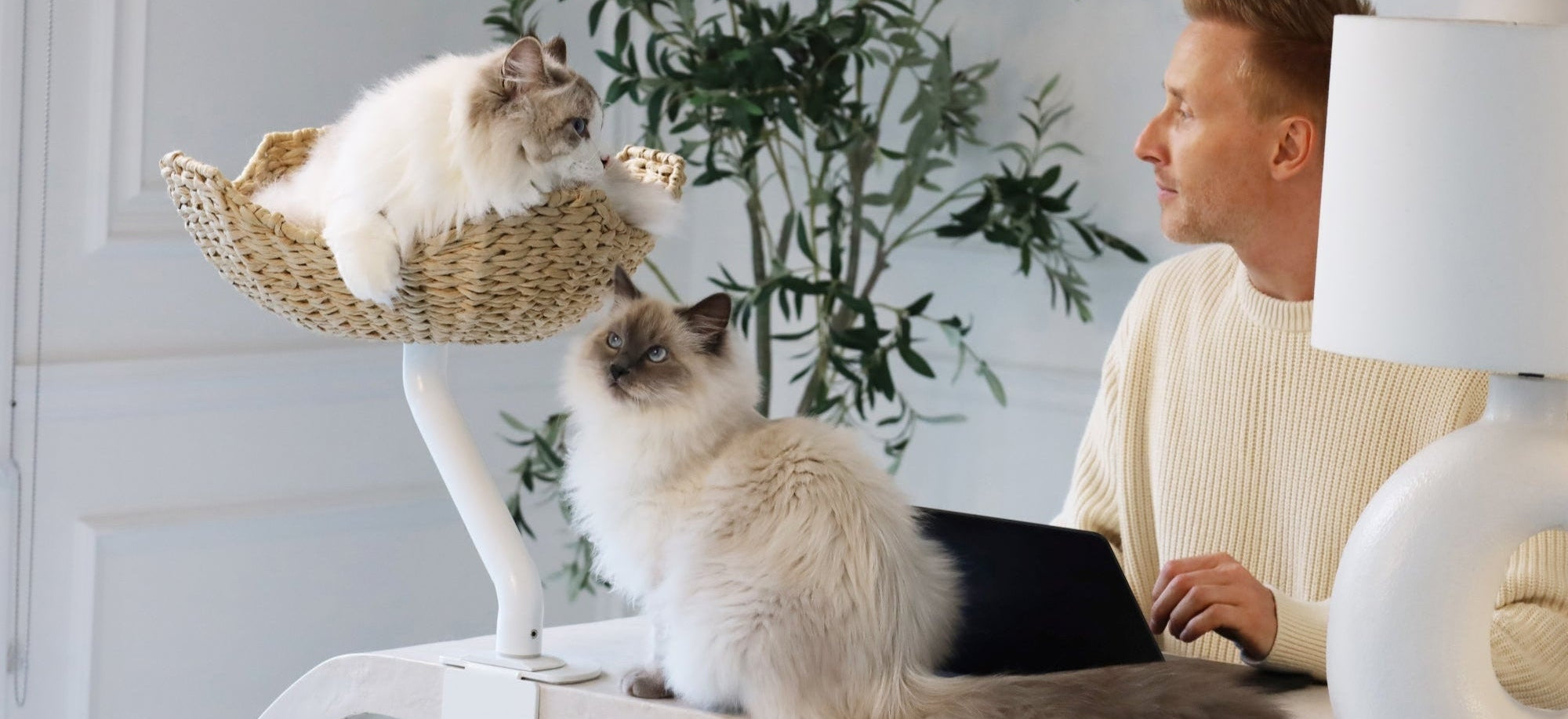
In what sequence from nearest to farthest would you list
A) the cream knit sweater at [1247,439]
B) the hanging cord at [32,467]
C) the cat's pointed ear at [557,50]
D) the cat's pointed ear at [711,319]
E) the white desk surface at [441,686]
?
1. the white desk surface at [441,686]
2. the cat's pointed ear at [711,319]
3. the cat's pointed ear at [557,50]
4. the cream knit sweater at [1247,439]
5. the hanging cord at [32,467]

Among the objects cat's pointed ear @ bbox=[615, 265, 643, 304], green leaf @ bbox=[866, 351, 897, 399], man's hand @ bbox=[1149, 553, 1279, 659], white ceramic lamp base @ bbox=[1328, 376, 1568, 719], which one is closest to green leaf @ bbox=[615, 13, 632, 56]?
green leaf @ bbox=[866, 351, 897, 399]

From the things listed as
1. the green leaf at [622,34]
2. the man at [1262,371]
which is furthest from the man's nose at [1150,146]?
the green leaf at [622,34]

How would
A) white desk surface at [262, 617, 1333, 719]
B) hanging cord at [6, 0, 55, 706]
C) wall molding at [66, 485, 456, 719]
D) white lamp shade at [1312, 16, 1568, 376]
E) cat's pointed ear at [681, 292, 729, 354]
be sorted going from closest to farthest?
white lamp shade at [1312, 16, 1568, 376] < white desk surface at [262, 617, 1333, 719] < cat's pointed ear at [681, 292, 729, 354] < hanging cord at [6, 0, 55, 706] < wall molding at [66, 485, 456, 719]

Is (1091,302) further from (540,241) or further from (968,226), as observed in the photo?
(540,241)

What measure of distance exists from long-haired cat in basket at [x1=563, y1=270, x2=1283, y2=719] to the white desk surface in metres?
0.03

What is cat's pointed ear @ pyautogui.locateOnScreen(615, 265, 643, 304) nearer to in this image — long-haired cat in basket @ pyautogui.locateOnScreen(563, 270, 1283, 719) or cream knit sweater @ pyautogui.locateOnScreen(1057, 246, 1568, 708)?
long-haired cat in basket @ pyautogui.locateOnScreen(563, 270, 1283, 719)

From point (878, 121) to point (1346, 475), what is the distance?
4.34ft

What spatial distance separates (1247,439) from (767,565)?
31.8 inches

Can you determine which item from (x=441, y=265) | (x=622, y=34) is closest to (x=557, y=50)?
(x=441, y=265)

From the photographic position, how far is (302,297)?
4.06 ft

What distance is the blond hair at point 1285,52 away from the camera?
1.64m

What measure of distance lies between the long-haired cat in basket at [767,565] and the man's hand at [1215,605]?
0.10 metres

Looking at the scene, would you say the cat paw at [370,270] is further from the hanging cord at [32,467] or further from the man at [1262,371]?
the hanging cord at [32,467]

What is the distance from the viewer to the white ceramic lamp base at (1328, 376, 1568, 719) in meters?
1.02
